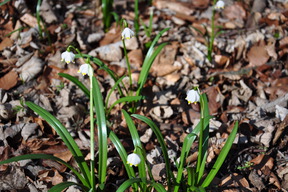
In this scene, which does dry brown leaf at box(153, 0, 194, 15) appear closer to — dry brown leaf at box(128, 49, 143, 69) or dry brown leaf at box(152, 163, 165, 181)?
dry brown leaf at box(128, 49, 143, 69)

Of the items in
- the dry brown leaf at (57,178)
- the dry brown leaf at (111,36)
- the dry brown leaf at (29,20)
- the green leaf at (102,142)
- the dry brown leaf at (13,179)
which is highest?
the dry brown leaf at (29,20)

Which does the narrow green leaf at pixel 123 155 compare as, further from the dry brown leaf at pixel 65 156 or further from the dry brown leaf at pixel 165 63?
the dry brown leaf at pixel 165 63

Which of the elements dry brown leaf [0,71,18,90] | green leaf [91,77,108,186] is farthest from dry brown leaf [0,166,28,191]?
dry brown leaf [0,71,18,90]

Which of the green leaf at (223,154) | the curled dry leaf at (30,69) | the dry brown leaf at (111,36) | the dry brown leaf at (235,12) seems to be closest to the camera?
the green leaf at (223,154)

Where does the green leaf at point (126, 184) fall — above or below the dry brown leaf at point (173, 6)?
below

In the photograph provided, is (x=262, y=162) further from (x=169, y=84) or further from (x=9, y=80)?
(x=9, y=80)

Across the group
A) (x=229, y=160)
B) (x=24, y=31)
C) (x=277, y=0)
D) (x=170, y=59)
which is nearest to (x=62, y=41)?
(x=24, y=31)

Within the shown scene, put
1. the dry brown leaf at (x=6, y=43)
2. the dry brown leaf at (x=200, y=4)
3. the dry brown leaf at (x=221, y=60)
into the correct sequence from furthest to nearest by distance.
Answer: the dry brown leaf at (x=200, y=4) < the dry brown leaf at (x=221, y=60) < the dry brown leaf at (x=6, y=43)

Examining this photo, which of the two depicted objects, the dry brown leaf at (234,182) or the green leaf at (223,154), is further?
the dry brown leaf at (234,182)

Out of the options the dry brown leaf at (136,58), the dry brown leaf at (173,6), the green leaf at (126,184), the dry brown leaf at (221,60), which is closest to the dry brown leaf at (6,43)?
the dry brown leaf at (136,58)

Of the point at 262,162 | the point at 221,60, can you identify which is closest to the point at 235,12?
the point at 221,60
